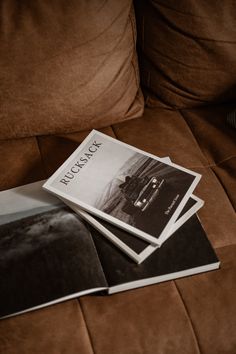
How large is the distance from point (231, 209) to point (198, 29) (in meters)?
0.49

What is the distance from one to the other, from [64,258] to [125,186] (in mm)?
211

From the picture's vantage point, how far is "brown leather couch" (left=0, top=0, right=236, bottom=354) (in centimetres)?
69

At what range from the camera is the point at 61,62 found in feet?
2.99

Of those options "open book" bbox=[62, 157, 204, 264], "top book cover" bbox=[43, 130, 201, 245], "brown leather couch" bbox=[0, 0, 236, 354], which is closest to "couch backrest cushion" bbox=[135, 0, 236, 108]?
"brown leather couch" bbox=[0, 0, 236, 354]

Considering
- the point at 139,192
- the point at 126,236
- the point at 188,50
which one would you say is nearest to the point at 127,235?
the point at 126,236

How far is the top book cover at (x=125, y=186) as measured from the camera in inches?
30.3

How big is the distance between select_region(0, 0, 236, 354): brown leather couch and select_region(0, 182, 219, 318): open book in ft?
0.11

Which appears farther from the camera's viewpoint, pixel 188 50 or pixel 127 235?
pixel 188 50

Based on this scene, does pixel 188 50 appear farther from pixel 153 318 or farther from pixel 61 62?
pixel 153 318

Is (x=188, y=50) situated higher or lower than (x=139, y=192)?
higher

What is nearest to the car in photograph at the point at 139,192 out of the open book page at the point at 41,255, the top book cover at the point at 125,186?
the top book cover at the point at 125,186

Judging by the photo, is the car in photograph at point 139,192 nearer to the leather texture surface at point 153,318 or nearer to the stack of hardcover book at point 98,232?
the stack of hardcover book at point 98,232

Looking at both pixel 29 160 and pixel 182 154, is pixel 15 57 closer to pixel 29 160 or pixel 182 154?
pixel 29 160

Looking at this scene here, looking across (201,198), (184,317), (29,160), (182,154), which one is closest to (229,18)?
(182,154)
